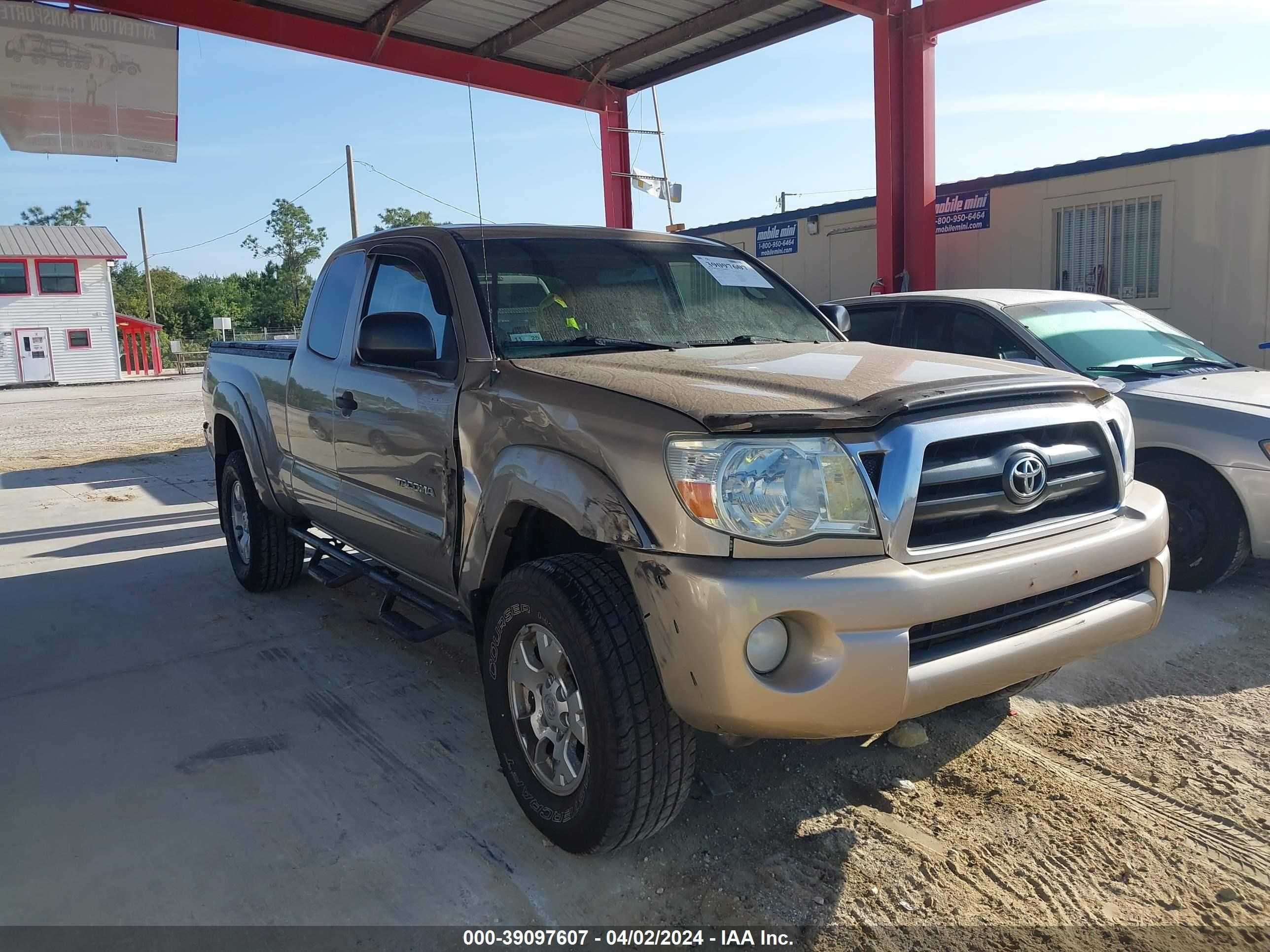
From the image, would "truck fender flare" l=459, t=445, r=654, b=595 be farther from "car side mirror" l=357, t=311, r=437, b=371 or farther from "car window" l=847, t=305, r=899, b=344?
"car window" l=847, t=305, r=899, b=344

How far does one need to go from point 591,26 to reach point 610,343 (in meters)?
8.75

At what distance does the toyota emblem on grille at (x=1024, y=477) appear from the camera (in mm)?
2631

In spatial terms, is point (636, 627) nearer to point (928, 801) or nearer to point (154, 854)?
point (928, 801)

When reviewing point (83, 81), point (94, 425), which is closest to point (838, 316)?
point (83, 81)

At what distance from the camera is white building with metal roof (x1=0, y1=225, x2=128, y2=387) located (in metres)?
38.7

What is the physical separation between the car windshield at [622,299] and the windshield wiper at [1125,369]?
235 centimetres

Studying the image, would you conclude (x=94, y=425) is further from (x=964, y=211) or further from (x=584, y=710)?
(x=584, y=710)

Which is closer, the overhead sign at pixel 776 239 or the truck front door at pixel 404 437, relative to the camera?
the truck front door at pixel 404 437

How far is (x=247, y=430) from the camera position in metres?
5.51

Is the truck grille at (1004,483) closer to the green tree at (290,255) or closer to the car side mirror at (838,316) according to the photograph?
the car side mirror at (838,316)

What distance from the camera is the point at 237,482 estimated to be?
5.80 meters

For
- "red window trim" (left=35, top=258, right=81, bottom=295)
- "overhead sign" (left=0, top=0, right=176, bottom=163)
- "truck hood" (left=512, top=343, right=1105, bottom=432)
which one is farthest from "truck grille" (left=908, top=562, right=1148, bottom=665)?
"red window trim" (left=35, top=258, right=81, bottom=295)

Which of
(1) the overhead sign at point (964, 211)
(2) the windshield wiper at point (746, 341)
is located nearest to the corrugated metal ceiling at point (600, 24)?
(1) the overhead sign at point (964, 211)

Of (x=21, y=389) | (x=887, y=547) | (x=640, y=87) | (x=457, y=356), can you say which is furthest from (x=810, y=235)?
(x=21, y=389)
